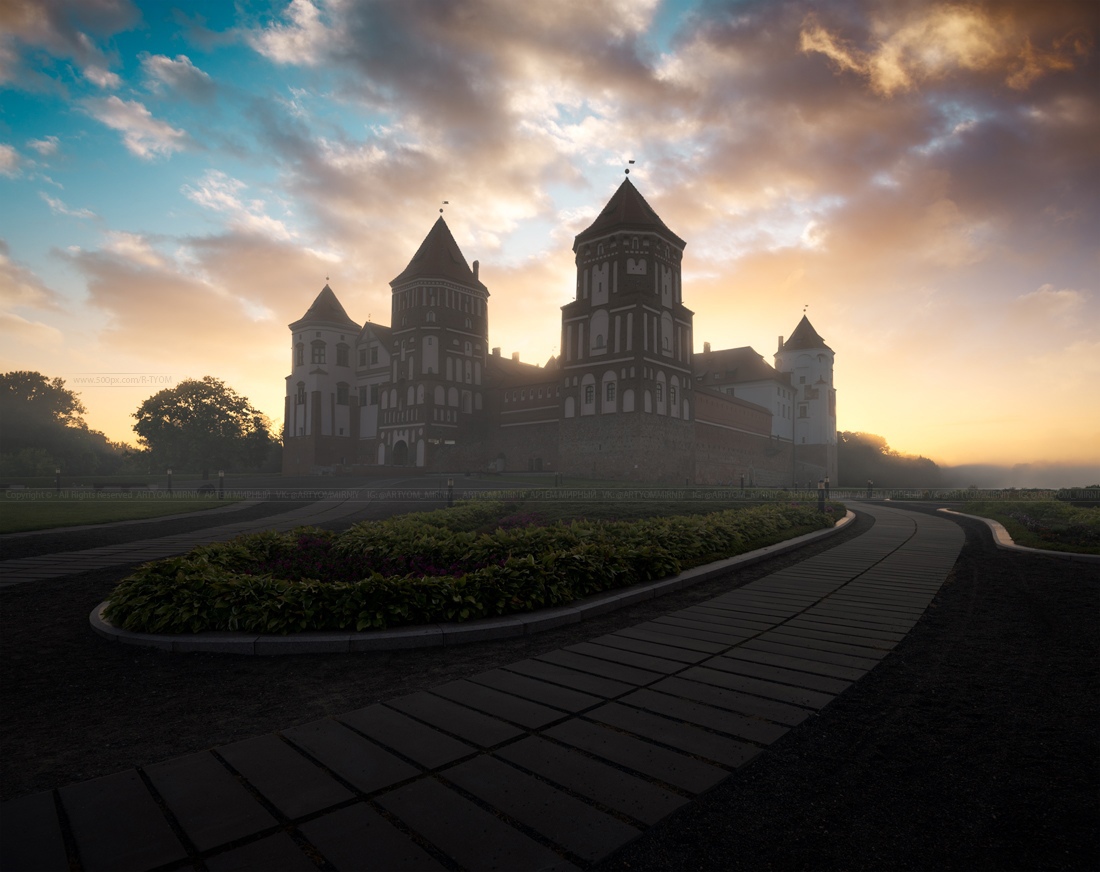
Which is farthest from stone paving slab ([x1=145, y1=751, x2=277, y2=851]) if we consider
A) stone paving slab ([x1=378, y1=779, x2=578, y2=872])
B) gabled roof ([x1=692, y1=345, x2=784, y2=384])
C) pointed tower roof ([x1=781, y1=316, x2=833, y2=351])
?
pointed tower roof ([x1=781, y1=316, x2=833, y2=351])

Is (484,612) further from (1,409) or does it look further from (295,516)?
(1,409)

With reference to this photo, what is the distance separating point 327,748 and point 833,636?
441 centimetres

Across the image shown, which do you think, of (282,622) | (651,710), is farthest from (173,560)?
(651,710)

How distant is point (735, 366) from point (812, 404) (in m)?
10.3

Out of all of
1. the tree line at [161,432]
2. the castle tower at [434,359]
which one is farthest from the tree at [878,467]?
the tree line at [161,432]

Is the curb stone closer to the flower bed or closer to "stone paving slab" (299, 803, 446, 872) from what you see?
the flower bed

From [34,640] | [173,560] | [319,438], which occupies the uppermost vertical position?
[319,438]

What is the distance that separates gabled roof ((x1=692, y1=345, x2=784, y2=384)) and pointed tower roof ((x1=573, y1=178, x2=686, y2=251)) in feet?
84.2

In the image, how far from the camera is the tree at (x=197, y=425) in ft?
205

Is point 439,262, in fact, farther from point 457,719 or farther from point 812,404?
point 457,719

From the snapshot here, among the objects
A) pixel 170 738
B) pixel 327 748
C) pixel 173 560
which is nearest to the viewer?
pixel 327 748

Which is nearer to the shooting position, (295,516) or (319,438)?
(295,516)

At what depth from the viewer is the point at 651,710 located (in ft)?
12.4

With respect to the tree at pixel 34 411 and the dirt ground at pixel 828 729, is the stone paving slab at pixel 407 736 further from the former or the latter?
the tree at pixel 34 411
